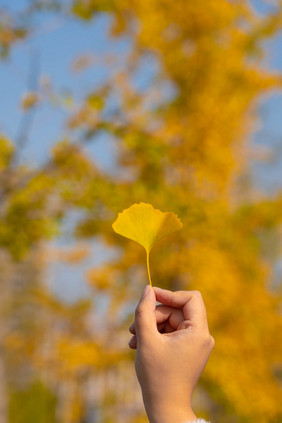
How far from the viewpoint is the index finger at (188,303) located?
0.87 meters

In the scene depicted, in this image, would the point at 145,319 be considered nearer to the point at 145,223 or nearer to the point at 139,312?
the point at 139,312

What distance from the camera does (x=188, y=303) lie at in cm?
89

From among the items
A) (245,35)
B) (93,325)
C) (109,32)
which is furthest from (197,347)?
(93,325)

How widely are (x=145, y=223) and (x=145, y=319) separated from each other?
0.61ft

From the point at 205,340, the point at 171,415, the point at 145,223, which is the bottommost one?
the point at 171,415

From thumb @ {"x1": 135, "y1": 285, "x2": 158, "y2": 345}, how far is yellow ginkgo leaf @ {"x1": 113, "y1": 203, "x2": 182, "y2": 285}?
0.11m

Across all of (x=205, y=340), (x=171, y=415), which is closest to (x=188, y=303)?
(x=205, y=340)

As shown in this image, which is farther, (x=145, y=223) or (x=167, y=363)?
(x=145, y=223)

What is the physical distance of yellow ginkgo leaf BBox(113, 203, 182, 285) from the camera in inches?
35.4


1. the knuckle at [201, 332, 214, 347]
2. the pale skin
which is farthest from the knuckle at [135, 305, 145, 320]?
the knuckle at [201, 332, 214, 347]

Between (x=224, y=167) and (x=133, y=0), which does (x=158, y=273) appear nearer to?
(x=224, y=167)

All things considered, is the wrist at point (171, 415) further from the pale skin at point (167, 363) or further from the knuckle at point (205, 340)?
the knuckle at point (205, 340)

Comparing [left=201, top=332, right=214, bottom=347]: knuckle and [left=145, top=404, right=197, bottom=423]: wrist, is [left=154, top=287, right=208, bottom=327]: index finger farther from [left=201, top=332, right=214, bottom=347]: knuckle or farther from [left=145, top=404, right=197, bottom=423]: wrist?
[left=145, top=404, right=197, bottom=423]: wrist

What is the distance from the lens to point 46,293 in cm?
749
